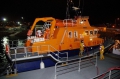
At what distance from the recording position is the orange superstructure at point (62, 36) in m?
9.34

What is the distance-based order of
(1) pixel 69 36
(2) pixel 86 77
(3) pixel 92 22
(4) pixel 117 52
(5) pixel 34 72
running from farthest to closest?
(3) pixel 92 22 → (4) pixel 117 52 → (1) pixel 69 36 → (5) pixel 34 72 → (2) pixel 86 77

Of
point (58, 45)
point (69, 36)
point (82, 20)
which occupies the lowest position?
point (58, 45)

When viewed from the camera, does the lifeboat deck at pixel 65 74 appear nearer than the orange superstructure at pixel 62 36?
Yes

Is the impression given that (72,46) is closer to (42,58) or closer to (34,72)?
(42,58)

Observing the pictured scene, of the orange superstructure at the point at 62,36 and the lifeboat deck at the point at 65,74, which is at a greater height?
the orange superstructure at the point at 62,36

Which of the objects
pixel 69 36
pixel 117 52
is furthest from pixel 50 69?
pixel 117 52

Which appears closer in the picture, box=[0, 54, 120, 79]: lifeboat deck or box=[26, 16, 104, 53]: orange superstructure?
box=[0, 54, 120, 79]: lifeboat deck

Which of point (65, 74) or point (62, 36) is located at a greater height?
point (62, 36)

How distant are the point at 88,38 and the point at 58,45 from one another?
3.52 meters

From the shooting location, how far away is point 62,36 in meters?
10.1

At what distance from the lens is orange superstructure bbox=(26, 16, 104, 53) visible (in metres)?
9.34

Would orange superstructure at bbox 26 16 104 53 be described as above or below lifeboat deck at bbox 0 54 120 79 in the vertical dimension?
above

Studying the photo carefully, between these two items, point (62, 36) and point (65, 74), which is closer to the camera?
point (65, 74)

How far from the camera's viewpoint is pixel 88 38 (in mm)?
11938
